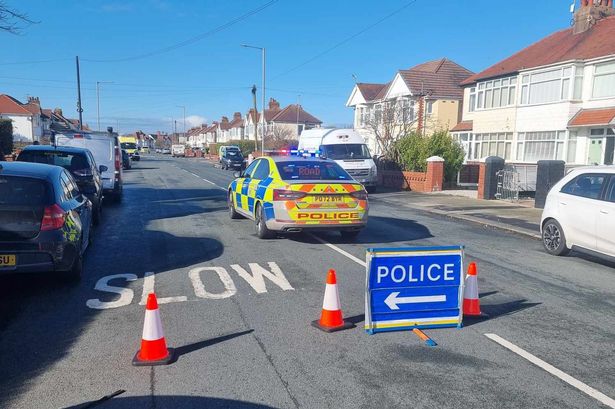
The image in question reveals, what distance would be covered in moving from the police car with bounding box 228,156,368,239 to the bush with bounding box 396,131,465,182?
577 inches

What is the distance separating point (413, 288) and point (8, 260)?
176 inches

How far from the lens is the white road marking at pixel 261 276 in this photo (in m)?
6.64

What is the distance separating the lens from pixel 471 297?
564 centimetres

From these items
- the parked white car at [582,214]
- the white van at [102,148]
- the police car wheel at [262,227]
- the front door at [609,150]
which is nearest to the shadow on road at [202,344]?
the police car wheel at [262,227]

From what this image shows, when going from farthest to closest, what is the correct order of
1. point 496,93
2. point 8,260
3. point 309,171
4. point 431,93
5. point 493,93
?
point 431,93 → point 493,93 → point 496,93 → point 309,171 → point 8,260

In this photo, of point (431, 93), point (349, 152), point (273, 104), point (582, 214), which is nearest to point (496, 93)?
point (431, 93)

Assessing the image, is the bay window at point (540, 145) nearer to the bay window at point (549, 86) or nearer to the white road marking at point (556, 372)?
the bay window at point (549, 86)

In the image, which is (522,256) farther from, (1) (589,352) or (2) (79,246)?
(2) (79,246)

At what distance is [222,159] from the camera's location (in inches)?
1793

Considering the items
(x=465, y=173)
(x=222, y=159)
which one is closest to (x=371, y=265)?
(x=465, y=173)

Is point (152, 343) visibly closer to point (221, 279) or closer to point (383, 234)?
point (221, 279)

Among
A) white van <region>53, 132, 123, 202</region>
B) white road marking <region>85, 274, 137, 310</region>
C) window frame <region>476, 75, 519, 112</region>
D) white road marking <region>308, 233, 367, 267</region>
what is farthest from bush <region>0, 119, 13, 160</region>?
window frame <region>476, 75, 519, 112</region>

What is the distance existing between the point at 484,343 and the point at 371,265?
128cm

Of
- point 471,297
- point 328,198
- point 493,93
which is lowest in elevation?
point 471,297
